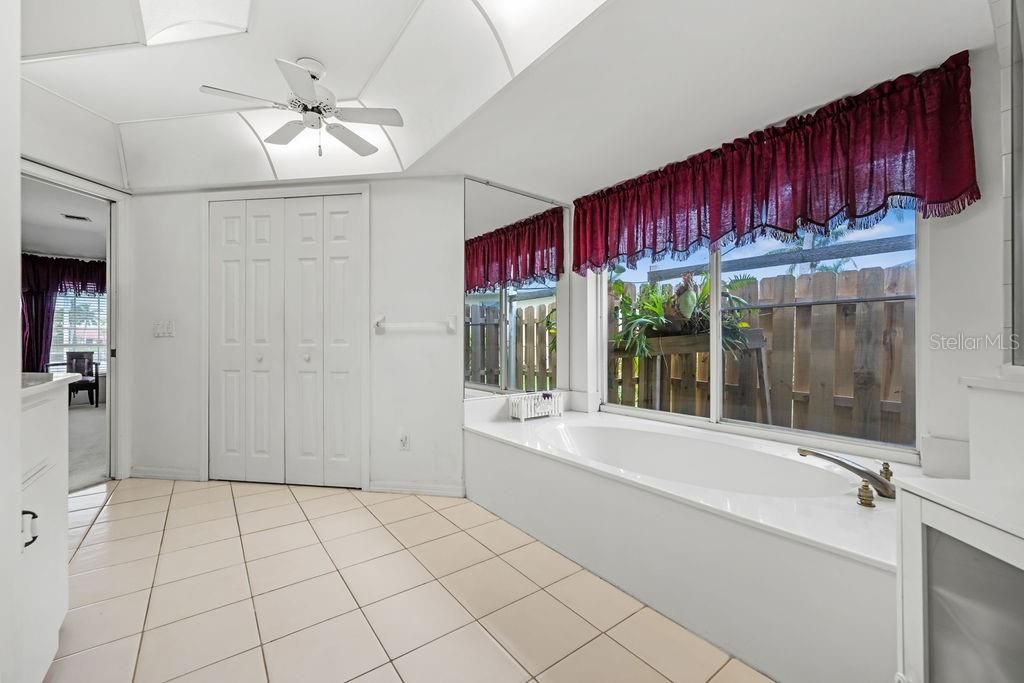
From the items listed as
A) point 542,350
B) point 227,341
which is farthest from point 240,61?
point 542,350

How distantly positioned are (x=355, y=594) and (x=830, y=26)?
2.79 m

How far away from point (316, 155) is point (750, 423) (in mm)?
3280

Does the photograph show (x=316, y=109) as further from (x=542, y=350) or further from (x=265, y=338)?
(x=542, y=350)

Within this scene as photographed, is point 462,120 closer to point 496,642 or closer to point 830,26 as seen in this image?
point 830,26

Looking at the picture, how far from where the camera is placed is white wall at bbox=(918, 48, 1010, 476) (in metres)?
1.52

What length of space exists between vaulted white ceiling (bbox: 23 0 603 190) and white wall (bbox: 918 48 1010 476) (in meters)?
1.54

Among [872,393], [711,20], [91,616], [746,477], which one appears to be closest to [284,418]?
[91,616]

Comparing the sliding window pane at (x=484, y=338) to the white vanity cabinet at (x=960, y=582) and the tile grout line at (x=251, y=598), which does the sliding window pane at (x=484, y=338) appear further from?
the white vanity cabinet at (x=960, y=582)

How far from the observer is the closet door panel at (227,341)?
2.98 m

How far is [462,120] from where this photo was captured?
2.04 m

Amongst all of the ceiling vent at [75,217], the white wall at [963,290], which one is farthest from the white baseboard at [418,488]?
the ceiling vent at [75,217]

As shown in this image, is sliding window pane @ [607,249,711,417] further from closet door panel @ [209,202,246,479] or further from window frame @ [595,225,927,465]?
closet door panel @ [209,202,246,479]

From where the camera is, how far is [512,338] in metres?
3.10

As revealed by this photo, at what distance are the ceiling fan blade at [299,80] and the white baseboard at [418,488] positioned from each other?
2.34m
